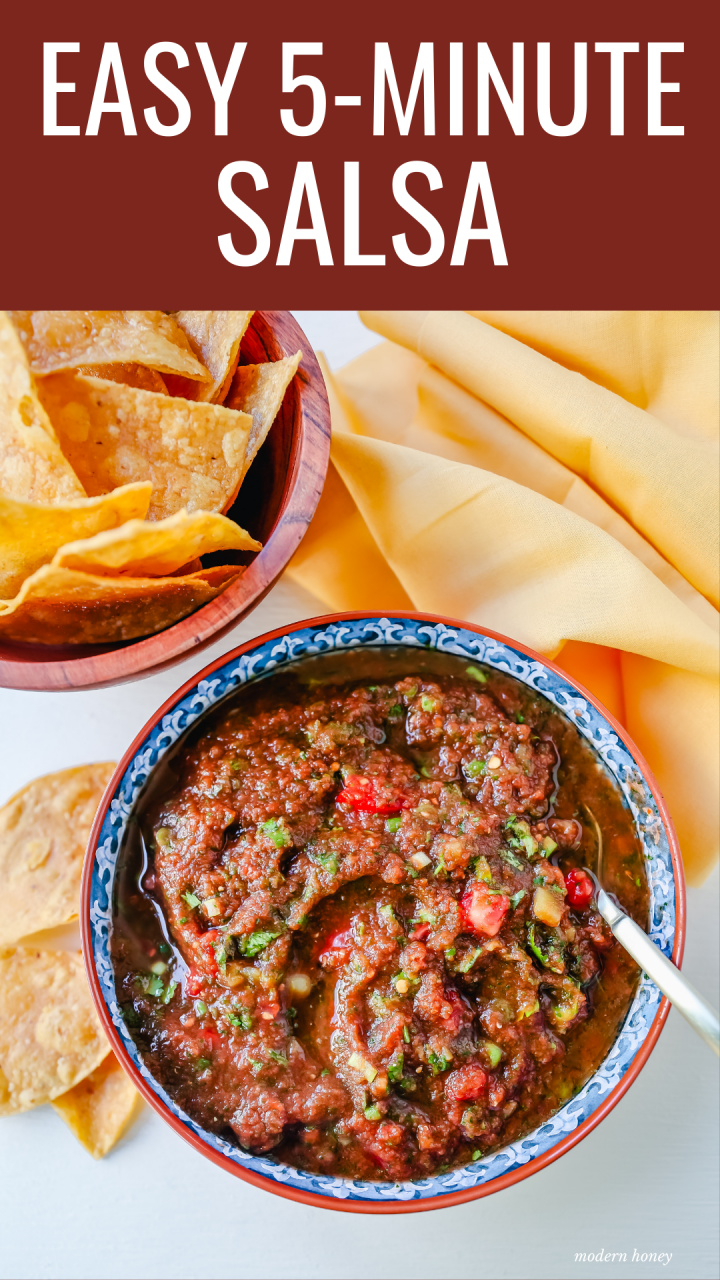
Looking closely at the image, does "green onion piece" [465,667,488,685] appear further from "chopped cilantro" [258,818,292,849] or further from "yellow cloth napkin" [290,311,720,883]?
Answer: "chopped cilantro" [258,818,292,849]

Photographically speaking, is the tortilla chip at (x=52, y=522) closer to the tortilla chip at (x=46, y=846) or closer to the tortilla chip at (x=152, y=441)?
the tortilla chip at (x=152, y=441)

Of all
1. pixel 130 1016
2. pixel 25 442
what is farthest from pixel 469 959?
pixel 25 442

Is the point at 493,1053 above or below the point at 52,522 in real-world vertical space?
below

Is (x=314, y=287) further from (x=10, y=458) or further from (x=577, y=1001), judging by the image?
(x=577, y=1001)

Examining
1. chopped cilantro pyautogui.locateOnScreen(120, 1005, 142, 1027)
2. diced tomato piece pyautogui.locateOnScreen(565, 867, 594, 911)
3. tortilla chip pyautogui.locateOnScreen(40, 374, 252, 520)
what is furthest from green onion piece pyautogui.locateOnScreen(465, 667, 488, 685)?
chopped cilantro pyautogui.locateOnScreen(120, 1005, 142, 1027)

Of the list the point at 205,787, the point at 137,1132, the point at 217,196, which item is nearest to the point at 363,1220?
the point at 137,1132

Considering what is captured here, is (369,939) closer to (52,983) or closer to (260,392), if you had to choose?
(52,983)

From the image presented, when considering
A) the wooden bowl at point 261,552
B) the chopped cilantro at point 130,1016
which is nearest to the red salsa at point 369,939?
the chopped cilantro at point 130,1016
